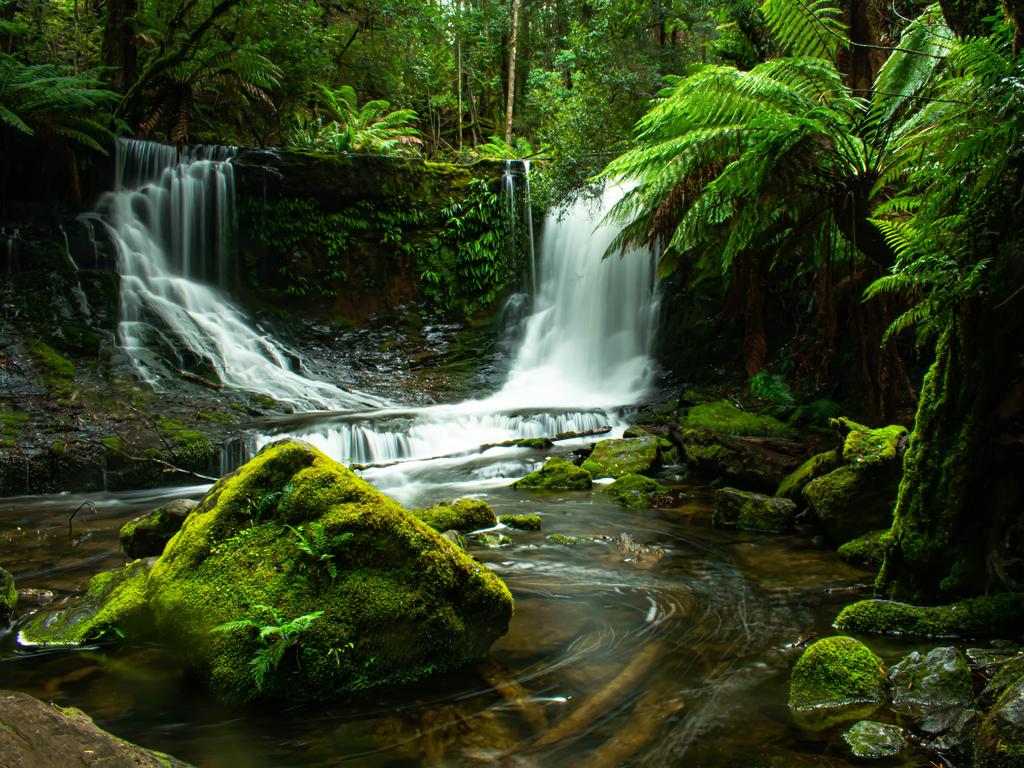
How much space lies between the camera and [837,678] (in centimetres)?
258

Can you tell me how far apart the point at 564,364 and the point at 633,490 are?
711cm

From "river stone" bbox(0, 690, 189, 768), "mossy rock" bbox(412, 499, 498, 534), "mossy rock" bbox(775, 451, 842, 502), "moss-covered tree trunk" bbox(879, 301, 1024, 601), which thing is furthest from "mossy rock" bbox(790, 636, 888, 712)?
"mossy rock" bbox(412, 499, 498, 534)

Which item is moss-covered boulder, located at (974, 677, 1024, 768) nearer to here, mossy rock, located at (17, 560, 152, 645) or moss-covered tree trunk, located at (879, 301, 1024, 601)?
moss-covered tree trunk, located at (879, 301, 1024, 601)

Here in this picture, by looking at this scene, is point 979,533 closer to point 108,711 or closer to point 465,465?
point 108,711

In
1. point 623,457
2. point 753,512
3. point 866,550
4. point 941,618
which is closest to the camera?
point 941,618

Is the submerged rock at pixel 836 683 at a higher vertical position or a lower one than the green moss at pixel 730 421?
lower

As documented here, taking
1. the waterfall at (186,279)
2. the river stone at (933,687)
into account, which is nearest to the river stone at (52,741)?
the river stone at (933,687)

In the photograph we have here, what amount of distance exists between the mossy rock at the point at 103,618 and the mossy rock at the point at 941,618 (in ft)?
11.4

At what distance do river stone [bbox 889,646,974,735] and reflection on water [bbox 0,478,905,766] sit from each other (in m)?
0.42

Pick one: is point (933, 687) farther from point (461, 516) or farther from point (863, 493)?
point (461, 516)

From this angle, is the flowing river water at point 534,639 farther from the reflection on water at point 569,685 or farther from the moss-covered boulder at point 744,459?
the moss-covered boulder at point 744,459

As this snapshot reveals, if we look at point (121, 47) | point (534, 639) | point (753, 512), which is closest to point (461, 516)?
point (534, 639)

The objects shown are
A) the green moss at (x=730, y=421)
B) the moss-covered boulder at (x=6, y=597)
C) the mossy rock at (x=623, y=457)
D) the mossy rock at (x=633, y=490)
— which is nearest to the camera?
the moss-covered boulder at (x=6, y=597)

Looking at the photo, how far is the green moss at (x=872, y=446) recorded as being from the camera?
15.3 ft
